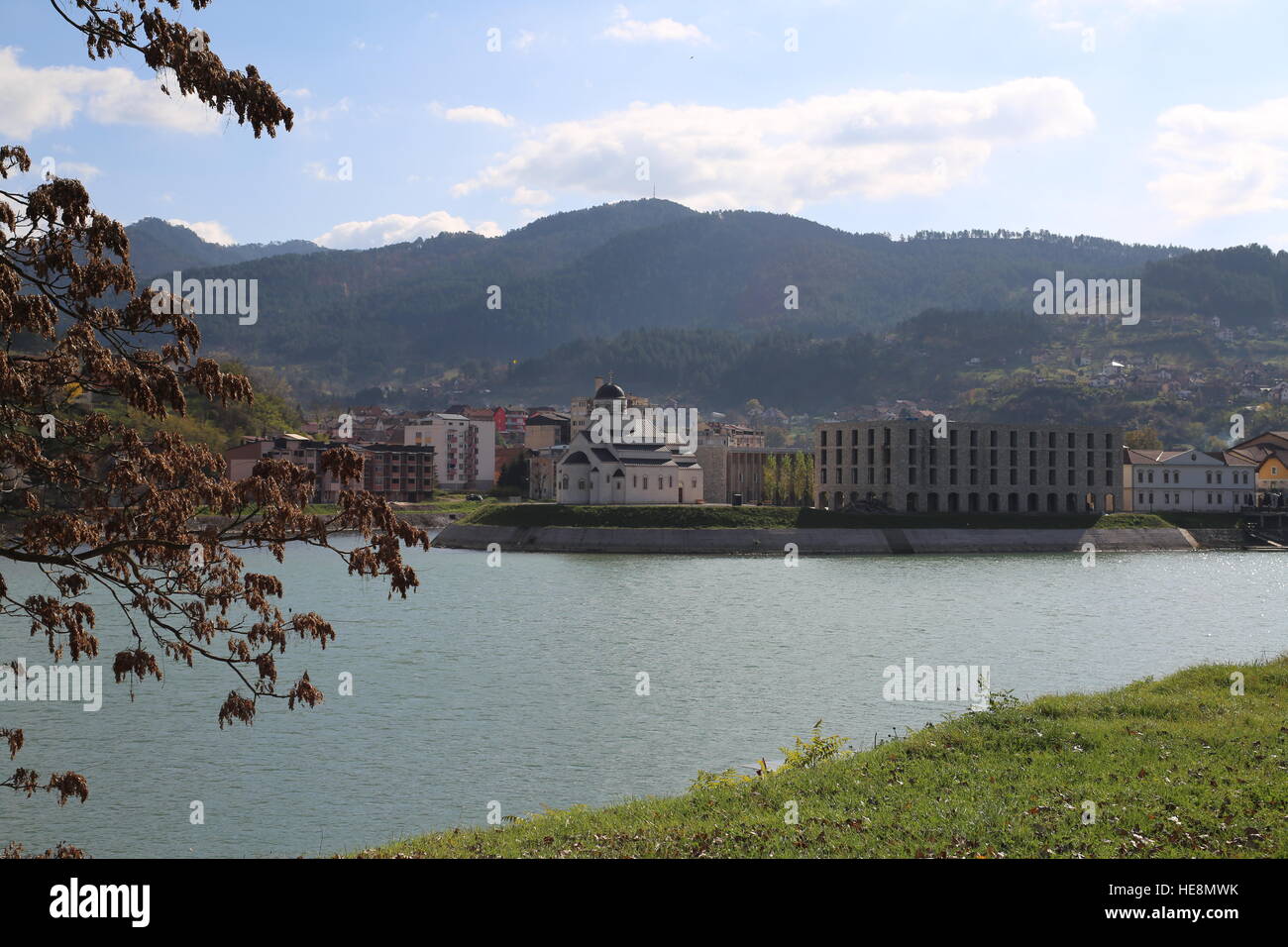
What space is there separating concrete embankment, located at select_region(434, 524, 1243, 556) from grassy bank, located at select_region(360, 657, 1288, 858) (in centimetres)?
7585

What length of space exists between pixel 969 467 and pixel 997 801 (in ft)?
346

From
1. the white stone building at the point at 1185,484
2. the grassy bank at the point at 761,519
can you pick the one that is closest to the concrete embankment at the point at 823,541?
the grassy bank at the point at 761,519

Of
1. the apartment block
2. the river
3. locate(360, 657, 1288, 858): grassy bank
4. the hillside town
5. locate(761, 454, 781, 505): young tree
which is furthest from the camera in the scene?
the apartment block

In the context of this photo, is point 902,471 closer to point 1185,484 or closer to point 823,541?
point 823,541

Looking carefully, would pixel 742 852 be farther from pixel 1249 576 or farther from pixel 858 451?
pixel 858 451

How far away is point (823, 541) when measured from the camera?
323ft

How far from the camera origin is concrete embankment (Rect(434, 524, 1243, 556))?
98000 millimetres

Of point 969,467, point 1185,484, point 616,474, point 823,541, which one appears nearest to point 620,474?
point 616,474

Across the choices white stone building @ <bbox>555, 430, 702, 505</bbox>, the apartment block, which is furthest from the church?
the apartment block

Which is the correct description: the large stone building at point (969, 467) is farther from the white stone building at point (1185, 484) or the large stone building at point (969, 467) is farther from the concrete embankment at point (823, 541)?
the concrete embankment at point (823, 541)

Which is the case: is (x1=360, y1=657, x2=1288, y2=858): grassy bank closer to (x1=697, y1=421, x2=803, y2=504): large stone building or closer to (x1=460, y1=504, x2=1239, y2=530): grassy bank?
(x1=460, y1=504, x2=1239, y2=530): grassy bank

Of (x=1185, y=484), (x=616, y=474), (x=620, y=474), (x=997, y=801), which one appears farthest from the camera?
(x=1185, y=484)

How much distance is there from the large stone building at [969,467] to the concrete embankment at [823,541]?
10.2 meters
